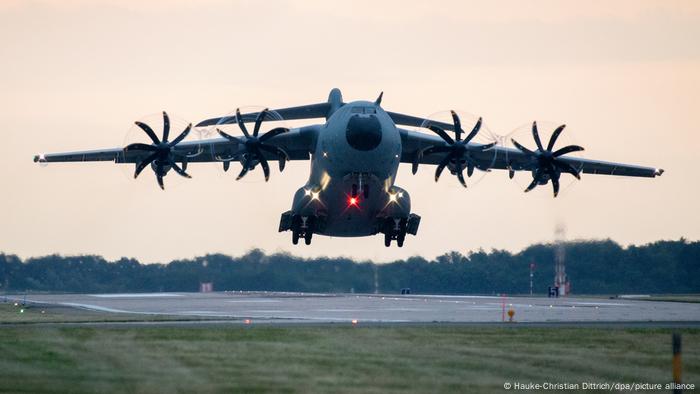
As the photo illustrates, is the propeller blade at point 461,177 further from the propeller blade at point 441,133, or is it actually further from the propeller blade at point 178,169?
the propeller blade at point 178,169

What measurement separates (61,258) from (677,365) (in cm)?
5111

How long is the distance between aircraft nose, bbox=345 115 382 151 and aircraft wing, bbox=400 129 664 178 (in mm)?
5684

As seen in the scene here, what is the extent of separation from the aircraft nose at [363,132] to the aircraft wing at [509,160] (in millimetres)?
5684

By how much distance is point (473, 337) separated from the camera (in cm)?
2428

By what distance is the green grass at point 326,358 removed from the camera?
16.2 metres

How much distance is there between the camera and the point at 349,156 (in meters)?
38.0

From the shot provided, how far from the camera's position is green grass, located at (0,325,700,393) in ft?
53.3

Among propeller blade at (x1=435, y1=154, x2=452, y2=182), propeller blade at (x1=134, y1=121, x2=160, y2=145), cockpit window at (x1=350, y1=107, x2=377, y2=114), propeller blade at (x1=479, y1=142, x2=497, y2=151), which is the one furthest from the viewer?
propeller blade at (x1=479, y1=142, x2=497, y2=151)

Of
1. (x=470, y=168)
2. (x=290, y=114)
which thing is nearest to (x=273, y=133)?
(x=290, y=114)

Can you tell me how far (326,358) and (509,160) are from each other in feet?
87.5

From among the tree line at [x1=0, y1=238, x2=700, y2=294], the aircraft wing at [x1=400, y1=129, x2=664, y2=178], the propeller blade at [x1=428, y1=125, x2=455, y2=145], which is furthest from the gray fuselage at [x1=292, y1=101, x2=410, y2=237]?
the tree line at [x1=0, y1=238, x2=700, y2=294]

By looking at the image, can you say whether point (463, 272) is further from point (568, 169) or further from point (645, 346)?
point (645, 346)

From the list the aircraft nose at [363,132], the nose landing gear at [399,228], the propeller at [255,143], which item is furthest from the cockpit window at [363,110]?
the nose landing gear at [399,228]

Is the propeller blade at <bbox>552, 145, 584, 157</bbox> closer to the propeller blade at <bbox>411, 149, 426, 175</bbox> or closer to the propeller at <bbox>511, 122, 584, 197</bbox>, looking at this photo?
the propeller at <bbox>511, 122, 584, 197</bbox>
